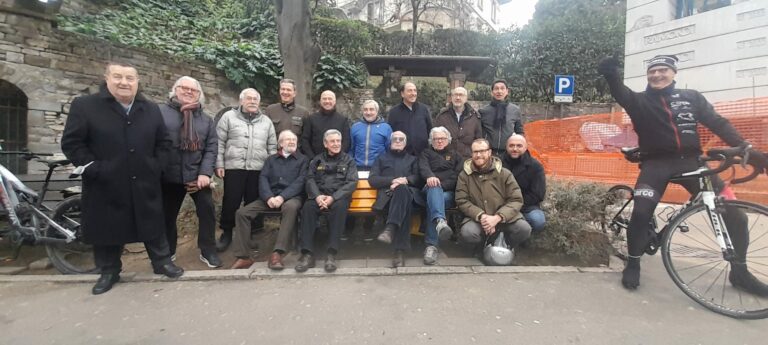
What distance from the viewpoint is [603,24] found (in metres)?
13.9

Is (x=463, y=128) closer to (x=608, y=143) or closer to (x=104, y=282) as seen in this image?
(x=104, y=282)

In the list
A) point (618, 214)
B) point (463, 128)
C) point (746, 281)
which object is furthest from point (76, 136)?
point (746, 281)

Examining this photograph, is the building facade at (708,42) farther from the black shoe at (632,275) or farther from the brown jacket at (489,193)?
the brown jacket at (489,193)

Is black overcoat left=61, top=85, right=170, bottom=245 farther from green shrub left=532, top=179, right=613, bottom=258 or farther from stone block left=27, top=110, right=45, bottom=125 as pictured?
stone block left=27, top=110, right=45, bottom=125

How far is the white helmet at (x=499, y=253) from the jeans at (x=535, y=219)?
0.31 metres

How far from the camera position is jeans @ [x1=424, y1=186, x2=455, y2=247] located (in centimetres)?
366

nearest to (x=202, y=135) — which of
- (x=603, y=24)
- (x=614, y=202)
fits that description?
(x=614, y=202)

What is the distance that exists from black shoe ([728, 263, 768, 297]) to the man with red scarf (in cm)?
435

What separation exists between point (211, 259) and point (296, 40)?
433 cm

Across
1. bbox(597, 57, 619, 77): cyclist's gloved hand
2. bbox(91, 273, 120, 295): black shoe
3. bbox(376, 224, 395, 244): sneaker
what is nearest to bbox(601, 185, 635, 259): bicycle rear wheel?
bbox(597, 57, 619, 77): cyclist's gloved hand

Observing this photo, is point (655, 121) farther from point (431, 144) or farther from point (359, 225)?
point (359, 225)

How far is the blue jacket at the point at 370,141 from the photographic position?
4.34m

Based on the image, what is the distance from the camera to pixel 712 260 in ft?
10.6

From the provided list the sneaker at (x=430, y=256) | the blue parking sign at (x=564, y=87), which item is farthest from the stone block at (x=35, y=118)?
the blue parking sign at (x=564, y=87)
